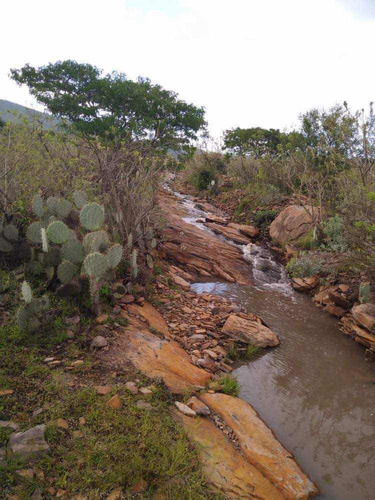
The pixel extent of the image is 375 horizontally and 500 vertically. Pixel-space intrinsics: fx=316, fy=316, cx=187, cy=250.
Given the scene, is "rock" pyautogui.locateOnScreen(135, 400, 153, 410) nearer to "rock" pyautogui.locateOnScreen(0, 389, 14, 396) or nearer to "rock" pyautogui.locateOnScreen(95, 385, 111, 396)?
"rock" pyautogui.locateOnScreen(95, 385, 111, 396)

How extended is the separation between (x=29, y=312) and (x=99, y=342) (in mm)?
919

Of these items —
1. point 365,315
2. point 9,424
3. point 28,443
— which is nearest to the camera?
point 28,443

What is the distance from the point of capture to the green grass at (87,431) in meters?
2.37

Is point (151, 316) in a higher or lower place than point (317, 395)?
higher

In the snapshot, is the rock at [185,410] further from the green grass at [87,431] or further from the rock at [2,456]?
the rock at [2,456]

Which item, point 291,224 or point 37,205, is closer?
point 37,205

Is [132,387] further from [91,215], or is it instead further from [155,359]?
[91,215]

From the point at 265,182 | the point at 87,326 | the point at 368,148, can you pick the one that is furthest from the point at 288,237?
the point at 87,326

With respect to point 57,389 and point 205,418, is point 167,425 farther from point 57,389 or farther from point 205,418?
point 57,389

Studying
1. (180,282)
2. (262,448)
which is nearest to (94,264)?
(262,448)

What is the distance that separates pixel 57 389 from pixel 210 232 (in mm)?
10049

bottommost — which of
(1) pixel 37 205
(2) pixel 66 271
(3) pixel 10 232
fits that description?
(2) pixel 66 271

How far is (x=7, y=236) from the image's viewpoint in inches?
201

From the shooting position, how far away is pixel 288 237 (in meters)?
11.9
